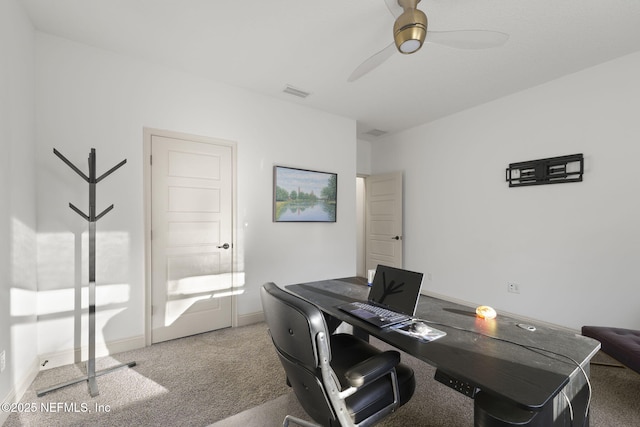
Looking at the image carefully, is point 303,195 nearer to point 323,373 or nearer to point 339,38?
point 339,38

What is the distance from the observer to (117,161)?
2666mm

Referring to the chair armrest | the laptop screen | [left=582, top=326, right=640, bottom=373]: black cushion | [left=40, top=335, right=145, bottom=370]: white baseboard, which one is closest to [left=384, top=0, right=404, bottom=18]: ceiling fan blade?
the laptop screen

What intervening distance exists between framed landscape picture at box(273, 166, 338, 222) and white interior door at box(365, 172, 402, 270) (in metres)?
1.33

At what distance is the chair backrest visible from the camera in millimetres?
1054

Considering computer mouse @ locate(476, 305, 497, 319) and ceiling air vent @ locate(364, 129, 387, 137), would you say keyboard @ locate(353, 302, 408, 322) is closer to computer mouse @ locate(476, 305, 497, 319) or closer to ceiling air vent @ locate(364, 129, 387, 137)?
computer mouse @ locate(476, 305, 497, 319)

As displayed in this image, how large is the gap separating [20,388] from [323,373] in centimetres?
239

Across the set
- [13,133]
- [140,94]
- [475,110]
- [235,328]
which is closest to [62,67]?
[140,94]

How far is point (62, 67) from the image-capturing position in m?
2.46

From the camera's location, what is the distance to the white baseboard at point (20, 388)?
5.74ft

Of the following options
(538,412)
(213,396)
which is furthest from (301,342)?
(213,396)

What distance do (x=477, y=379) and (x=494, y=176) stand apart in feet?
11.3

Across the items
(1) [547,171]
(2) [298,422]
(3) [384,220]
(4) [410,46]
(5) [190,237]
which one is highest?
(4) [410,46]

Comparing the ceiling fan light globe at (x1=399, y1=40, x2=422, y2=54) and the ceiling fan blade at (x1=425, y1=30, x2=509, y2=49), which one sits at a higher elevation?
the ceiling fan blade at (x1=425, y1=30, x2=509, y2=49)

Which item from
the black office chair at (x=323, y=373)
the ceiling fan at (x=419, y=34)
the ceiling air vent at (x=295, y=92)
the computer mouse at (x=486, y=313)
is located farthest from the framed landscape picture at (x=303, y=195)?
the computer mouse at (x=486, y=313)
